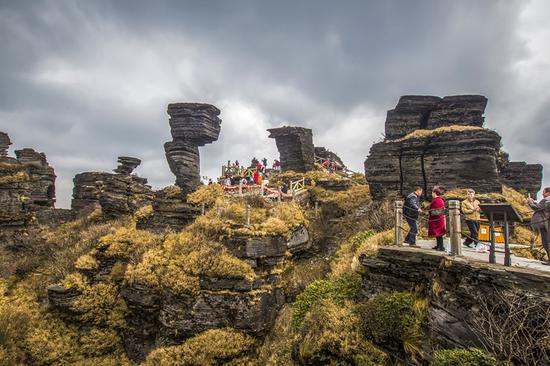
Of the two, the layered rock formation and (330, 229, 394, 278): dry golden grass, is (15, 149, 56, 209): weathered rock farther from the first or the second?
(330, 229, 394, 278): dry golden grass

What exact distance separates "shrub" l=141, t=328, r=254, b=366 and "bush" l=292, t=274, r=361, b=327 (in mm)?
3379

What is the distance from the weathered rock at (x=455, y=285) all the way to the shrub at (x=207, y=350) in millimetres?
8472

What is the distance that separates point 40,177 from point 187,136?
88.5 feet

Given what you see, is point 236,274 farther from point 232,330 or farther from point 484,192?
point 484,192

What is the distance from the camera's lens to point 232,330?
13469 millimetres

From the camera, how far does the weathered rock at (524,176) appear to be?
32203 mm

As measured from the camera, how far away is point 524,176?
3259cm

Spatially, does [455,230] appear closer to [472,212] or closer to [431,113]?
[472,212]

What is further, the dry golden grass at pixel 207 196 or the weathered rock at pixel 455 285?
the dry golden grass at pixel 207 196

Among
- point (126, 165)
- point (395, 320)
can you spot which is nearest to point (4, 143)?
point (126, 165)

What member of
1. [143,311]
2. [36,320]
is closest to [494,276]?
[143,311]

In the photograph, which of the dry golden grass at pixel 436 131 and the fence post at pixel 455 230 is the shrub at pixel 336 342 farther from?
the dry golden grass at pixel 436 131

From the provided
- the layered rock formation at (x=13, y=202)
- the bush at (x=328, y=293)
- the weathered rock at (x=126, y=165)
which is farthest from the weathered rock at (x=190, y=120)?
the bush at (x=328, y=293)

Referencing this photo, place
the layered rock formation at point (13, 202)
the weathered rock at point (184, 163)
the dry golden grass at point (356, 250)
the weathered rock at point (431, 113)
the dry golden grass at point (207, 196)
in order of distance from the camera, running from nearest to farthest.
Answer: the dry golden grass at point (356, 250) → the weathered rock at point (431, 113) → the dry golden grass at point (207, 196) → the weathered rock at point (184, 163) → the layered rock formation at point (13, 202)
